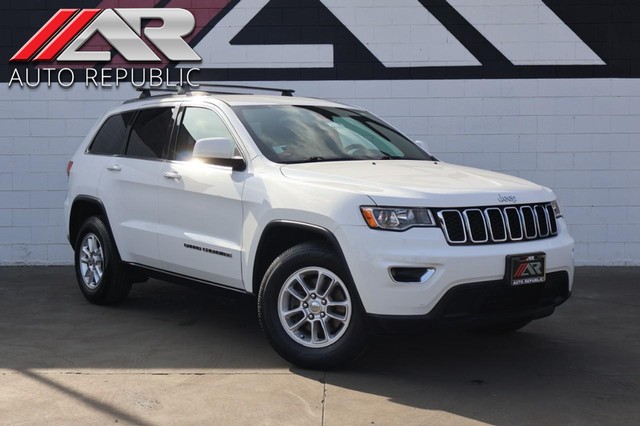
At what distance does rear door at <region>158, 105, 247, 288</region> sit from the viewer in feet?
19.7

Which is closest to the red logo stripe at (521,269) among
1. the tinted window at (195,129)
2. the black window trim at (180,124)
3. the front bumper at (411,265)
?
the front bumper at (411,265)

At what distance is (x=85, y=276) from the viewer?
7852 millimetres

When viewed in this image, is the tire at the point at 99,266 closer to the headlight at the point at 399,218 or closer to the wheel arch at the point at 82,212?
the wheel arch at the point at 82,212

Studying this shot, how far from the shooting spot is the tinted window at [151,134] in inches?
274

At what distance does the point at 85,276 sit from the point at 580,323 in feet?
14.4

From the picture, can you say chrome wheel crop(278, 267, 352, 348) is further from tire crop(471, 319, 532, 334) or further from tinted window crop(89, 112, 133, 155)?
tinted window crop(89, 112, 133, 155)

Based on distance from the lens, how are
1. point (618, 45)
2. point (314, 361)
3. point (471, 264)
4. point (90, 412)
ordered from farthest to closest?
point (618, 45) < point (314, 361) < point (471, 264) < point (90, 412)

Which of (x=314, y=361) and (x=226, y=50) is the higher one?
(x=226, y=50)

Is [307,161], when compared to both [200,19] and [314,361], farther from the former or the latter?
[200,19]

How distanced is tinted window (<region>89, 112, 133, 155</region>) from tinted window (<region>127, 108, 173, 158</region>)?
0.17 metres

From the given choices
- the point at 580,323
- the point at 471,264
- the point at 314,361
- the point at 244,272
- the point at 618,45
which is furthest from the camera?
the point at 618,45

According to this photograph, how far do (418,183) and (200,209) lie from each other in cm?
178

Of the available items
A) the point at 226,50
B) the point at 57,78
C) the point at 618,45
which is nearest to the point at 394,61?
the point at 226,50

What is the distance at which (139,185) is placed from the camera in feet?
22.9
